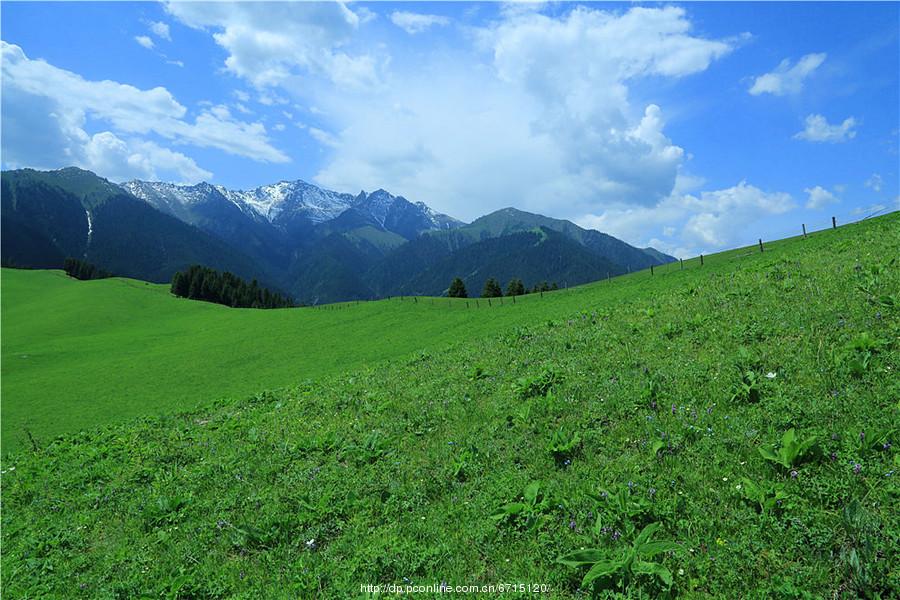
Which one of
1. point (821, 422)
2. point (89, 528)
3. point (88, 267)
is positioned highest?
point (88, 267)

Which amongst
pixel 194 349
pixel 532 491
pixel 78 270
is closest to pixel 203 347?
pixel 194 349

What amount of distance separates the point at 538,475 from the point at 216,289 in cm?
14702

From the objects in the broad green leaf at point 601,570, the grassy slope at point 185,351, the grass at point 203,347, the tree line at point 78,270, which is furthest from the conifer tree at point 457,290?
the tree line at point 78,270

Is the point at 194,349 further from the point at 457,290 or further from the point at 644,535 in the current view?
the point at 457,290

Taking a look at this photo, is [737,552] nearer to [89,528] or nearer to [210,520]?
[210,520]

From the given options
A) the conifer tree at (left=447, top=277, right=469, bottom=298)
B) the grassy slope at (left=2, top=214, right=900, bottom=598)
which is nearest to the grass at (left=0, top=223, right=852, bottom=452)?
the grassy slope at (left=2, top=214, right=900, bottom=598)

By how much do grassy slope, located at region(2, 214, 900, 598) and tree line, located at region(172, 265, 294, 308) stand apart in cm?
12781

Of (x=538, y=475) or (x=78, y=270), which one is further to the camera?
(x=78, y=270)

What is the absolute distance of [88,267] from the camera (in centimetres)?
17588

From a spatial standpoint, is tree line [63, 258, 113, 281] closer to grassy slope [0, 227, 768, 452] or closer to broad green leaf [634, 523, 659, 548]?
grassy slope [0, 227, 768, 452]

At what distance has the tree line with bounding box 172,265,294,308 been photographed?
12838cm

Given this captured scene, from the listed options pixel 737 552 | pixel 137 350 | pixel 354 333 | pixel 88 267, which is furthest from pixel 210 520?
pixel 88 267

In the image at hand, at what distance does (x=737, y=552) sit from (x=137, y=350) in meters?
68.8

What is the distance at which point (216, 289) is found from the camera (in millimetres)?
135500
